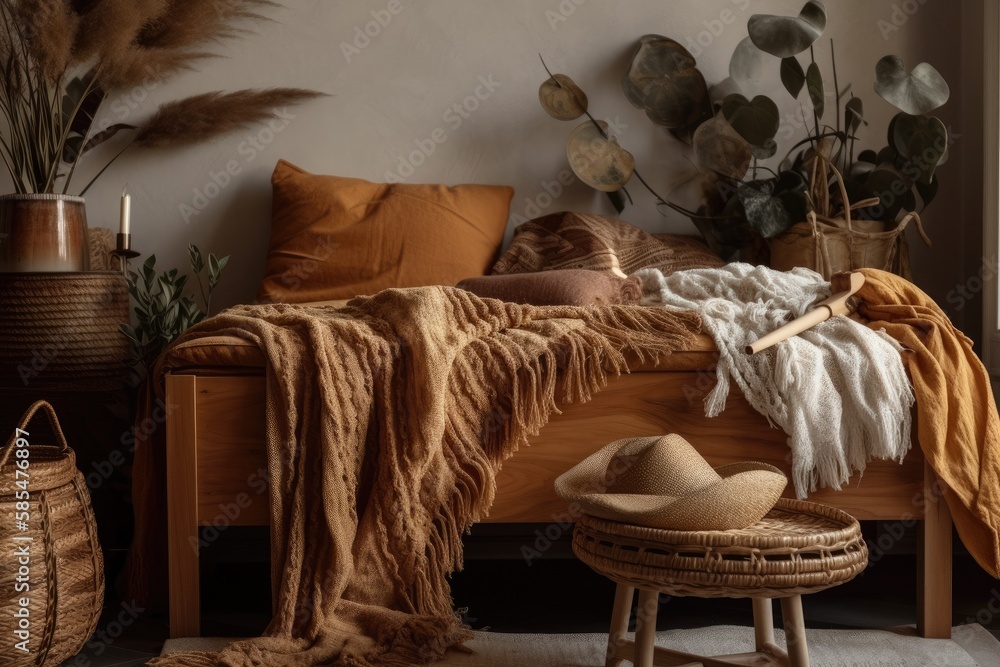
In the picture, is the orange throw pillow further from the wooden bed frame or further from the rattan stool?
the rattan stool

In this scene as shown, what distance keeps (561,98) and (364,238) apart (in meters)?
0.69

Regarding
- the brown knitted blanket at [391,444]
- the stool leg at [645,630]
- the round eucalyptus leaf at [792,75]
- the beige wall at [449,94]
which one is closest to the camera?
the stool leg at [645,630]

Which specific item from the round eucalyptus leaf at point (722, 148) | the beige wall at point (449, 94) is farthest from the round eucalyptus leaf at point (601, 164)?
the round eucalyptus leaf at point (722, 148)

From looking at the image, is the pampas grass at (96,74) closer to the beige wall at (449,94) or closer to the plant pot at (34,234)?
the beige wall at (449,94)

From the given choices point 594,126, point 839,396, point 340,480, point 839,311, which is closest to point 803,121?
point 594,126

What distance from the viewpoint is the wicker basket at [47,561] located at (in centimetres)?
142

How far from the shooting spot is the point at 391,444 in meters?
1.57

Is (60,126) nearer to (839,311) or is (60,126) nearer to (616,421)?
(616,421)

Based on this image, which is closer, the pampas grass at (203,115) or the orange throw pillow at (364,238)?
the orange throw pillow at (364,238)

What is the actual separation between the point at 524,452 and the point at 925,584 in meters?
0.76

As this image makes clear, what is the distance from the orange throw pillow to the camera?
249cm

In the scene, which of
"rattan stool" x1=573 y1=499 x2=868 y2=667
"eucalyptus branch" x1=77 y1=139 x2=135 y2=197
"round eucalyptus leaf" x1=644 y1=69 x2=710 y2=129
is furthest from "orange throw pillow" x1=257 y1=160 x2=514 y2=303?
"rattan stool" x1=573 y1=499 x2=868 y2=667

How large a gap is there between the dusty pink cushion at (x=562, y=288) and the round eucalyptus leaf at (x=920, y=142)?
92 cm

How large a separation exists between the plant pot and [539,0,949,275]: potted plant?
1309 mm
